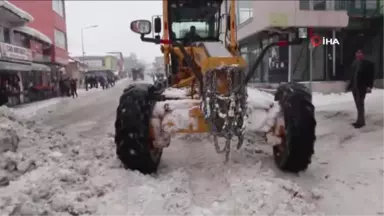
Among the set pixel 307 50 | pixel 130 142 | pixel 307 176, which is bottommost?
pixel 307 176

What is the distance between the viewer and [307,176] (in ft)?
17.5

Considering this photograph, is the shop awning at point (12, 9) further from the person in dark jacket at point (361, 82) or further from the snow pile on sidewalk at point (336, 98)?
the person in dark jacket at point (361, 82)

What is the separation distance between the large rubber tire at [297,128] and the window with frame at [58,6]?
119 feet

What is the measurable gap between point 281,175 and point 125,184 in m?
1.96

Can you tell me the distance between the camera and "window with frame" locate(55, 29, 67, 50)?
3859 centimetres

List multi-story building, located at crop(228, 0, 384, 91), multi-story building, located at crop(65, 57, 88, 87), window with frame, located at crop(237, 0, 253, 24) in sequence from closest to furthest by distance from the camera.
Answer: multi-story building, located at crop(228, 0, 384, 91), window with frame, located at crop(237, 0, 253, 24), multi-story building, located at crop(65, 57, 88, 87)

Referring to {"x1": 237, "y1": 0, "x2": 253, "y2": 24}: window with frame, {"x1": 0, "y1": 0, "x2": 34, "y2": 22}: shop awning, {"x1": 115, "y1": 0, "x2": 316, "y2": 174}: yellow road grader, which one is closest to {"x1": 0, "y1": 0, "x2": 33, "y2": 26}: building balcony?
{"x1": 0, "y1": 0, "x2": 34, "y2": 22}: shop awning

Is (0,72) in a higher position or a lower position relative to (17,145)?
higher

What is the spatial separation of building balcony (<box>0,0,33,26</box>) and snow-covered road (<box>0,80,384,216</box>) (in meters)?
15.1

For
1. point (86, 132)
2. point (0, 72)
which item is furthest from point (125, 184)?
point (0, 72)

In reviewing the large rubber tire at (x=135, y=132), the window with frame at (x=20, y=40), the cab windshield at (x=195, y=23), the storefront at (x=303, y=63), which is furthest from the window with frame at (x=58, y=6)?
the large rubber tire at (x=135, y=132)

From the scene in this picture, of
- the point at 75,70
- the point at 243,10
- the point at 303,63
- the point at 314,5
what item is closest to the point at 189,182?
the point at 303,63

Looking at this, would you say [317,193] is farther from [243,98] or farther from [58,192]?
[58,192]

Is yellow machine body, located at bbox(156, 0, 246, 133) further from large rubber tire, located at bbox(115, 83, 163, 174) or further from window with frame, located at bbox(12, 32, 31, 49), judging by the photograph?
window with frame, located at bbox(12, 32, 31, 49)
